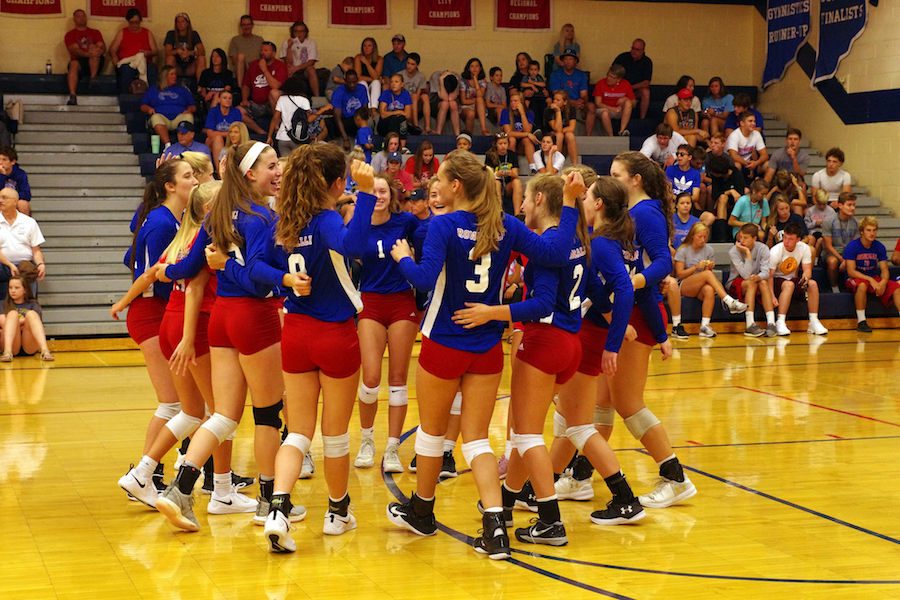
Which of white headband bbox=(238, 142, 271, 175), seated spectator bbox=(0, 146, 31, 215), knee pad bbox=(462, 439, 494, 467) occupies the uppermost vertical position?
white headband bbox=(238, 142, 271, 175)

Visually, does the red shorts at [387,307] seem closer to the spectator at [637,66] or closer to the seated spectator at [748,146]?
the seated spectator at [748,146]

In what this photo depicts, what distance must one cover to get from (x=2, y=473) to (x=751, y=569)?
423cm

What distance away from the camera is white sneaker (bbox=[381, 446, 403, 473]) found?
21.4 ft

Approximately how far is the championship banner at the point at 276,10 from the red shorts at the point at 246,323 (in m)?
12.9

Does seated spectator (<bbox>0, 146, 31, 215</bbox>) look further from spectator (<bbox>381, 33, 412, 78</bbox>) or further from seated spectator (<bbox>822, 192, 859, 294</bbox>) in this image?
seated spectator (<bbox>822, 192, 859, 294</bbox>)

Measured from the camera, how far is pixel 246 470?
6.65m

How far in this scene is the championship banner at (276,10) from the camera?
17.3 meters

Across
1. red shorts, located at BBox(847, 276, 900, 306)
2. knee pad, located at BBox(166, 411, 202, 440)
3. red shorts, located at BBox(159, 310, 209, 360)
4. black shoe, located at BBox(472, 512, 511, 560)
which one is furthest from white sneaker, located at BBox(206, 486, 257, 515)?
red shorts, located at BBox(847, 276, 900, 306)

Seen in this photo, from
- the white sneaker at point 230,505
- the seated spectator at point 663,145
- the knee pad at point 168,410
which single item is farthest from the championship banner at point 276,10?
the white sneaker at point 230,505

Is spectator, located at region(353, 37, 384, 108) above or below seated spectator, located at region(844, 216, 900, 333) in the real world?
above

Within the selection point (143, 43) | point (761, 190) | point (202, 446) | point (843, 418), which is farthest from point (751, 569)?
point (143, 43)

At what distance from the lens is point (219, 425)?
5.33 meters

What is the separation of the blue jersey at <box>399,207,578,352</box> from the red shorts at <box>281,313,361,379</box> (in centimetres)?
35

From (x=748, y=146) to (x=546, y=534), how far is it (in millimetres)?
12325
